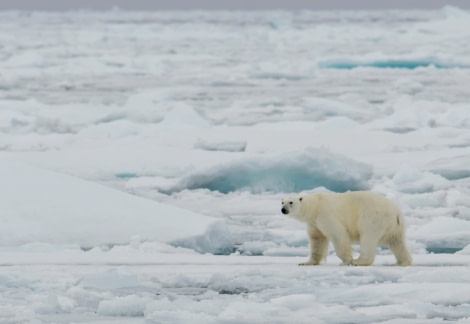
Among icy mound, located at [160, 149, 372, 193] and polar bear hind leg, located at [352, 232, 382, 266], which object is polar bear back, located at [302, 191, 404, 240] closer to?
polar bear hind leg, located at [352, 232, 382, 266]

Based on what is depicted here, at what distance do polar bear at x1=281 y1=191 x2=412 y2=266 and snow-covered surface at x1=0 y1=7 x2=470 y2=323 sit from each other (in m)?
0.11

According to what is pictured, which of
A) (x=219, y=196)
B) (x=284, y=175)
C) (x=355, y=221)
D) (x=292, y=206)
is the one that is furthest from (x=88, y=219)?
(x=284, y=175)

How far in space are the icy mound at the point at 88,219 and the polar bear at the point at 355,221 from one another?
0.78 metres

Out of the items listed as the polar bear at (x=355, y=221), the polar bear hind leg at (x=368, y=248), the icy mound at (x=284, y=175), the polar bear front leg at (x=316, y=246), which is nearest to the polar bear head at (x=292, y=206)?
the polar bear at (x=355, y=221)

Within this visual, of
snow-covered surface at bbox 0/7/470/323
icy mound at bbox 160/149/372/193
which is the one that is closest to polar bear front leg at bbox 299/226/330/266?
snow-covered surface at bbox 0/7/470/323

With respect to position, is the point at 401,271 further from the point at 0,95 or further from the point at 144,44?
the point at 144,44

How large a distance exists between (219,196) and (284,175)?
468mm

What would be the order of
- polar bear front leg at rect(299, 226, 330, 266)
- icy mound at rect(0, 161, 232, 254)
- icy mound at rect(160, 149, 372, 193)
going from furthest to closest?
icy mound at rect(160, 149, 372, 193) → icy mound at rect(0, 161, 232, 254) → polar bear front leg at rect(299, 226, 330, 266)

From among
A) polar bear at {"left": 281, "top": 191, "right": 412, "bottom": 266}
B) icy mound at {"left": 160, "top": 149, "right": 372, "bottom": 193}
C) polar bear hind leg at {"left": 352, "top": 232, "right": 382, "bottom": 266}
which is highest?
icy mound at {"left": 160, "top": 149, "right": 372, "bottom": 193}

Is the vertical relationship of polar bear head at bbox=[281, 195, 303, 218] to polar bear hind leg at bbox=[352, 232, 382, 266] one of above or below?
above

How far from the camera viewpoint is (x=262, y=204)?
573cm

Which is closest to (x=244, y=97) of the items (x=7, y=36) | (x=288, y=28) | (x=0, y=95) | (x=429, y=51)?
(x=0, y=95)

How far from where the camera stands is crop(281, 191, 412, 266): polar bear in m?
3.59

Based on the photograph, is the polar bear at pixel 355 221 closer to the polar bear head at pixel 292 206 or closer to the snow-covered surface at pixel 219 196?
the polar bear head at pixel 292 206
